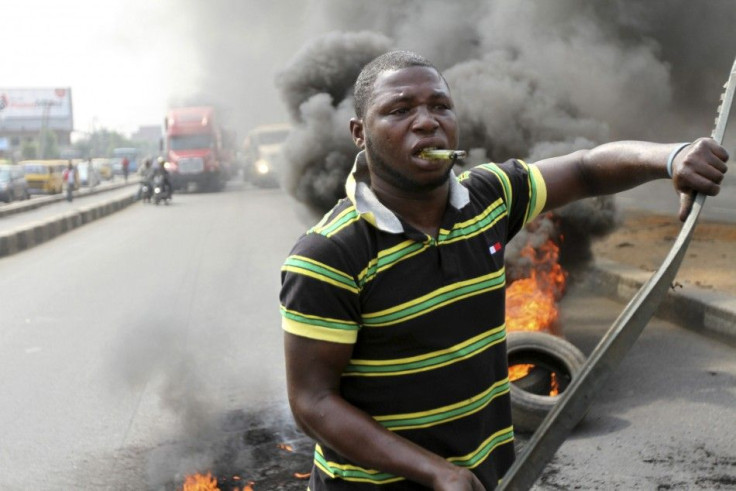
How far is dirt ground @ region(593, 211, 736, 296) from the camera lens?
7.89 m

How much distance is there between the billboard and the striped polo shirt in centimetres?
10148

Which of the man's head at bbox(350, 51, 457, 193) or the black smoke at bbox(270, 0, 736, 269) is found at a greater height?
the black smoke at bbox(270, 0, 736, 269)

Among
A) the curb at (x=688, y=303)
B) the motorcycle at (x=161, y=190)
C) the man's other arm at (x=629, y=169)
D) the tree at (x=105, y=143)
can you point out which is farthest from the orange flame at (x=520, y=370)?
the tree at (x=105, y=143)

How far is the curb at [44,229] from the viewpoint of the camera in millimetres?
15289

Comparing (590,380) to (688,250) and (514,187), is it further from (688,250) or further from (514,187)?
(688,250)

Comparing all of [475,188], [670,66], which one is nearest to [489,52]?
[670,66]

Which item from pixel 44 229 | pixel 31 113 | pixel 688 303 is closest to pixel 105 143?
pixel 31 113

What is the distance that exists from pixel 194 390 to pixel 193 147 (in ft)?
89.4

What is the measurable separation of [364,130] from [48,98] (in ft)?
340

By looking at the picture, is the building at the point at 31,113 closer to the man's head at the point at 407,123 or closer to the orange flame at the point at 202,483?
the orange flame at the point at 202,483

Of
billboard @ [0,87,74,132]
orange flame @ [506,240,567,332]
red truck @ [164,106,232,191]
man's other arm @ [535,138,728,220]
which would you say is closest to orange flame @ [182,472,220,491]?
orange flame @ [506,240,567,332]

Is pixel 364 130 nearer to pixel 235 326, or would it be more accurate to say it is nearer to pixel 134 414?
pixel 134 414

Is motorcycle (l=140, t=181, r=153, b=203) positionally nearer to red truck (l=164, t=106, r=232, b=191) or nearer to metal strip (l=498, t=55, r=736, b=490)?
red truck (l=164, t=106, r=232, b=191)

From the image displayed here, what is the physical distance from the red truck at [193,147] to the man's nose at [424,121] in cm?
3081
